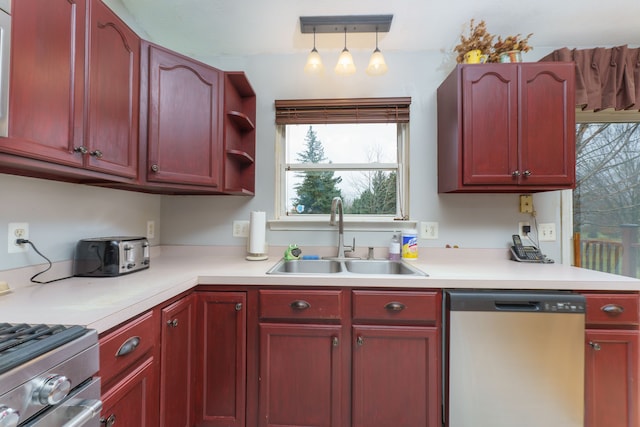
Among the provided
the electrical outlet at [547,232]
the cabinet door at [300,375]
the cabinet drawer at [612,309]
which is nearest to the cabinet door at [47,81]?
the cabinet door at [300,375]

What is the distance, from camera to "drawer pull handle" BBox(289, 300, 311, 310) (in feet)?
4.27

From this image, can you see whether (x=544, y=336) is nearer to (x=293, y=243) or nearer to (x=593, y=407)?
(x=593, y=407)

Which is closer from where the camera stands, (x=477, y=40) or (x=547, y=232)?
(x=477, y=40)

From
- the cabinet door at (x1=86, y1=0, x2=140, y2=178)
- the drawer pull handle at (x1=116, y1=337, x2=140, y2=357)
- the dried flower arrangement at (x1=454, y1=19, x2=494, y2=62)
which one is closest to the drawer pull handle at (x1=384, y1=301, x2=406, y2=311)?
the drawer pull handle at (x1=116, y1=337, x2=140, y2=357)

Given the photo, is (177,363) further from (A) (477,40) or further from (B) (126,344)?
(A) (477,40)

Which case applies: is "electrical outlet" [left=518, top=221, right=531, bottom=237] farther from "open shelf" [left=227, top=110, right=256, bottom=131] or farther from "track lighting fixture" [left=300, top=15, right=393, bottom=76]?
"open shelf" [left=227, top=110, right=256, bottom=131]

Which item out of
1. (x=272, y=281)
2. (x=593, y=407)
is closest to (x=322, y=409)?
(x=272, y=281)

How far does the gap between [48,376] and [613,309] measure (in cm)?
206

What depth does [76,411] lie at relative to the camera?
636mm

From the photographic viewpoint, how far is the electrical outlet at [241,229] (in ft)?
6.54

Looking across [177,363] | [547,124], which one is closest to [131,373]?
[177,363]

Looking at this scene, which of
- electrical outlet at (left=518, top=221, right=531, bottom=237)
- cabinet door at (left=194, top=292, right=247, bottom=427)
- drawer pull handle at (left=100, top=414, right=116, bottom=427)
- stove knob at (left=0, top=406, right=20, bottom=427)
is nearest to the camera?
stove knob at (left=0, top=406, right=20, bottom=427)

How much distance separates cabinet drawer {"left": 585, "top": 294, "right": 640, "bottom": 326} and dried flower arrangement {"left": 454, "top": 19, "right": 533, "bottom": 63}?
1.47m

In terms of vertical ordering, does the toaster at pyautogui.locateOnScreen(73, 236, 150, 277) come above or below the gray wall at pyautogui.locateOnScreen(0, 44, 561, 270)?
below
